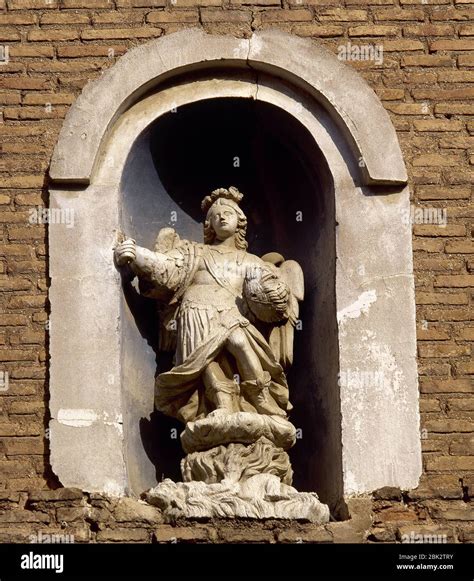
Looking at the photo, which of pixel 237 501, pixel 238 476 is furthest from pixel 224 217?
pixel 237 501

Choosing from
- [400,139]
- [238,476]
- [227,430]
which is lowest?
[238,476]

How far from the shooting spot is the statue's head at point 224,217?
14281 mm

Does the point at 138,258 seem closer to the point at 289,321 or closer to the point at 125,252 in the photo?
the point at 125,252

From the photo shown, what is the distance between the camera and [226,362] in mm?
13828

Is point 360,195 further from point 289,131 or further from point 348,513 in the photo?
point 348,513

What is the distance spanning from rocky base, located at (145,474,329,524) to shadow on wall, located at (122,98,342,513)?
43cm

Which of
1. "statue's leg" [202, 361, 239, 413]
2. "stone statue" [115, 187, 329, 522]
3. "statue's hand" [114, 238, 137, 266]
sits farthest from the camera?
"statue's hand" [114, 238, 137, 266]

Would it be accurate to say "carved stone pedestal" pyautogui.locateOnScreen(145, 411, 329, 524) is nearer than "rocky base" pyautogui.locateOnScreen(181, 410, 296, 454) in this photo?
Yes

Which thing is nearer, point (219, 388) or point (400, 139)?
point (219, 388)

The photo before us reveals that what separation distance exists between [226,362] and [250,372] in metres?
0.20

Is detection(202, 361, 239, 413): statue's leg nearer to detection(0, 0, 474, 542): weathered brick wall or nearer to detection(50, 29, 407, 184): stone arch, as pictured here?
detection(0, 0, 474, 542): weathered brick wall

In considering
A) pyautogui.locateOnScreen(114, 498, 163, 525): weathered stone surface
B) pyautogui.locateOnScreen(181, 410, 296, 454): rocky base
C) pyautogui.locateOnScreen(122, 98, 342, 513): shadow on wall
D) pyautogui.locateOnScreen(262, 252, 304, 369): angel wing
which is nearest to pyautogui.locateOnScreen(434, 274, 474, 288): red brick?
pyautogui.locateOnScreen(122, 98, 342, 513): shadow on wall

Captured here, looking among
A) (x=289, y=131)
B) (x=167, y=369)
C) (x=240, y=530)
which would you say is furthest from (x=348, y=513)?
(x=289, y=131)

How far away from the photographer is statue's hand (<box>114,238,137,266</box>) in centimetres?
1373
